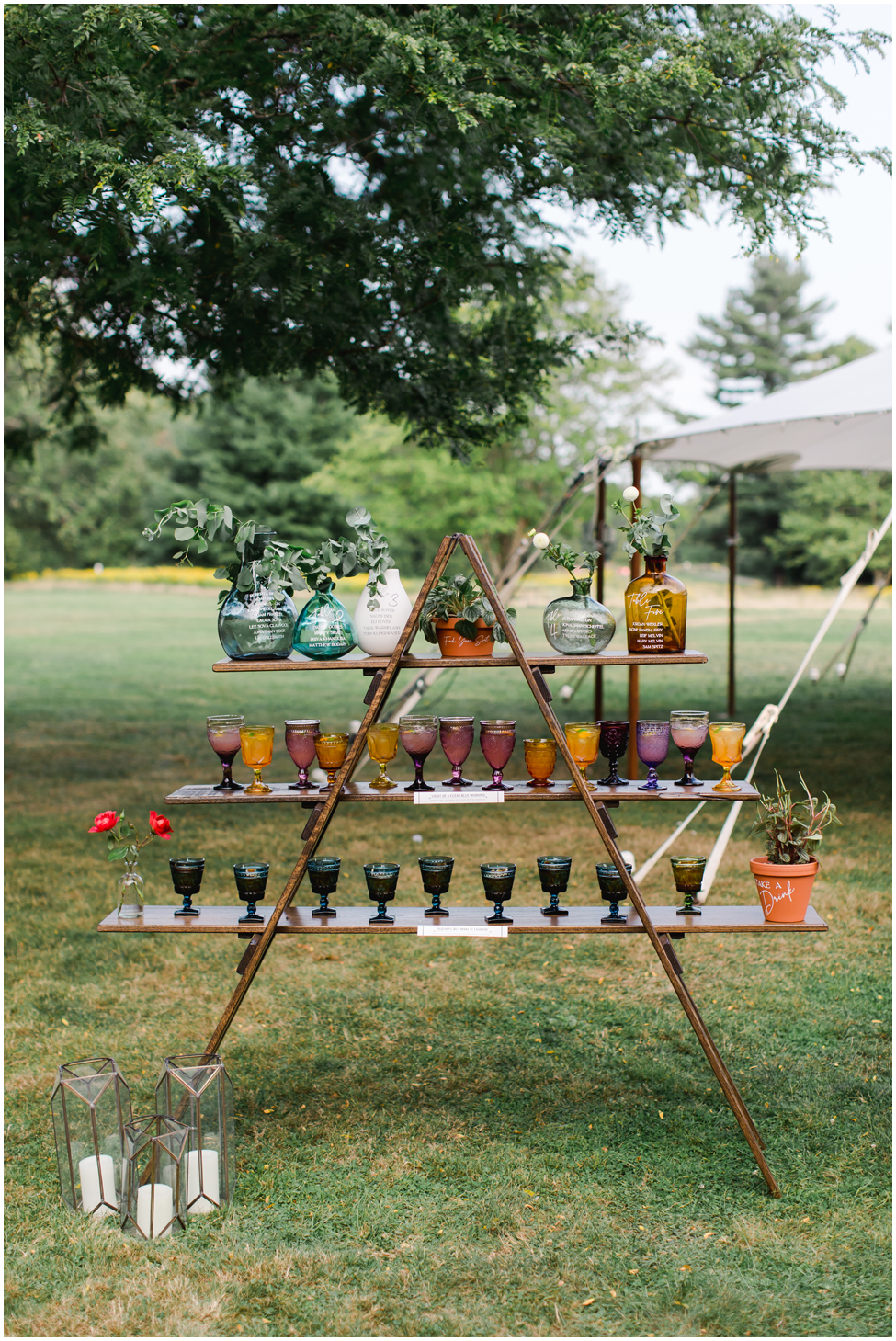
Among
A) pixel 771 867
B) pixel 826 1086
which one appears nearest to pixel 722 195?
pixel 771 867

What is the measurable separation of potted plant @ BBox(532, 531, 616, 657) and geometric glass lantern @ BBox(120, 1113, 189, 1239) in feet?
5.48

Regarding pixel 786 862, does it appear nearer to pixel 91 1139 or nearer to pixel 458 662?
pixel 458 662

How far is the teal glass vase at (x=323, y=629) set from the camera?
3299 millimetres

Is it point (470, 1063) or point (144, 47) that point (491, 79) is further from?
point (470, 1063)

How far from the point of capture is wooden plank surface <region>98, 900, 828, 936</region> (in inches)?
131

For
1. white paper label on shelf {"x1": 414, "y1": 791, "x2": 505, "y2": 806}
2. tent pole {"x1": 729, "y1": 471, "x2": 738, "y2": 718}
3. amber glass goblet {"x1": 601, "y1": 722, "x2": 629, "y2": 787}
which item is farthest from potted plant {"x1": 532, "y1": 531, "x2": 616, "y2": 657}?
tent pole {"x1": 729, "y1": 471, "x2": 738, "y2": 718}

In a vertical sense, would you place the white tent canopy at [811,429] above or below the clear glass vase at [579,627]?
above

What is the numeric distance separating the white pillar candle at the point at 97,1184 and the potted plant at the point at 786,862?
197cm

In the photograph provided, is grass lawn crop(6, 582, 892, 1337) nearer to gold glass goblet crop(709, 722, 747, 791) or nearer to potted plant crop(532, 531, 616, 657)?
gold glass goblet crop(709, 722, 747, 791)

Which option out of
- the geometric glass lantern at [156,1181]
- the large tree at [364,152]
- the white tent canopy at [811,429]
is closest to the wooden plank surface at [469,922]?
the geometric glass lantern at [156,1181]

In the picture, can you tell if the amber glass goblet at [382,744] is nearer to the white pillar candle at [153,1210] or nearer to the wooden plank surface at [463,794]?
the wooden plank surface at [463,794]

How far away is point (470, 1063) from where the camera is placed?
405 centimetres

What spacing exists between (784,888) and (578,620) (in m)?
0.98

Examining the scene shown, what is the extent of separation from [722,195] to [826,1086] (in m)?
4.09
